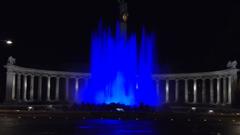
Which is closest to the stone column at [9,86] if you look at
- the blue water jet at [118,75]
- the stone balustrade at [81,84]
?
Result: the stone balustrade at [81,84]

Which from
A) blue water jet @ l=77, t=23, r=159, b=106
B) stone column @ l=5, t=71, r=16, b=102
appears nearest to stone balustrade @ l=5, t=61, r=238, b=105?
stone column @ l=5, t=71, r=16, b=102

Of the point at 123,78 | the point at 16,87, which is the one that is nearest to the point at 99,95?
the point at 123,78

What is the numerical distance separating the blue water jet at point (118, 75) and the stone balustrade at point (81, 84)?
25.8 metres

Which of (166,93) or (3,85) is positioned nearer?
(3,85)

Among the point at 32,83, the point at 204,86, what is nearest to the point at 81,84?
the point at 32,83

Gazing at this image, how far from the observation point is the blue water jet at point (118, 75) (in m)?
86.2

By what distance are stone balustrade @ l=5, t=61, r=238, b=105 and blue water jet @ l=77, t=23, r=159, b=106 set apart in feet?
84.7

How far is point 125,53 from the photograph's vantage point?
9056 cm

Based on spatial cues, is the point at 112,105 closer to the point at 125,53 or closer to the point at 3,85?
the point at 125,53

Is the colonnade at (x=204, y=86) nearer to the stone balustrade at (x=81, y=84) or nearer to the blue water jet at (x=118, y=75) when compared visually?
the stone balustrade at (x=81, y=84)

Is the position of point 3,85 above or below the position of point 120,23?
below

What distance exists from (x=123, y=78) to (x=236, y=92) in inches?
1152

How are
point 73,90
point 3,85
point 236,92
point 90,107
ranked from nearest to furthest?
point 90,107, point 236,92, point 3,85, point 73,90

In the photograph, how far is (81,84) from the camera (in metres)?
136
